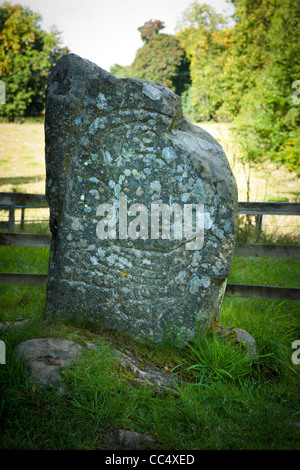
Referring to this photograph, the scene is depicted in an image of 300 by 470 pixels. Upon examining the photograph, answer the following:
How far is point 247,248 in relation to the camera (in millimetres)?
4250

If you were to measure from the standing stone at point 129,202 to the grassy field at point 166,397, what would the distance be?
29 cm

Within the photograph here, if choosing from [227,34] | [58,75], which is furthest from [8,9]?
[58,75]

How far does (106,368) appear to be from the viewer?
2.62 meters

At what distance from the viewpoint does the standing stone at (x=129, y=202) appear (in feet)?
Answer: 10.2

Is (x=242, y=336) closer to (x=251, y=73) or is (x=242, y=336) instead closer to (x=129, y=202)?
(x=129, y=202)

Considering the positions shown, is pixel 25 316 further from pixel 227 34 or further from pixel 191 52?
pixel 191 52

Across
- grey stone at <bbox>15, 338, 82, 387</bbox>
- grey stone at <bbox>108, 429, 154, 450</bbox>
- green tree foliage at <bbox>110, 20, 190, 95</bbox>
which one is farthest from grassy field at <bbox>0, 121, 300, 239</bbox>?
grey stone at <bbox>108, 429, 154, 450</bbox>

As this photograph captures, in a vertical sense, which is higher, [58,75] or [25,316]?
[58,75]

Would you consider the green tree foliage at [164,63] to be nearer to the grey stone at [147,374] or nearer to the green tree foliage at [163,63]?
the green tree foliage at [163,63]

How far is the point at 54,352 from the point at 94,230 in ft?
3.32

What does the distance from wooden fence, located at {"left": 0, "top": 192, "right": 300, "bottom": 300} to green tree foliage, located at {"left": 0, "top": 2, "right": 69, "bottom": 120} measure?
14.2 metres

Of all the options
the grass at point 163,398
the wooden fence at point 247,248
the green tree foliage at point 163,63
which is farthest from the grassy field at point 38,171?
the grass at point 163,398

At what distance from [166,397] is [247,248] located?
85.6 inches

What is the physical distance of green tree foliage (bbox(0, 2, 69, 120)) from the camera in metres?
16.3
